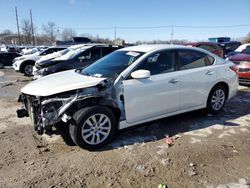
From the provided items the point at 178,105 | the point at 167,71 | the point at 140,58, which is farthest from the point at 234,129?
the point at 140,58

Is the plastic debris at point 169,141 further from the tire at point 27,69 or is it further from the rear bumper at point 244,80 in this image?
the tire at point 27,69

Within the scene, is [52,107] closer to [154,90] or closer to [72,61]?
[154,90]

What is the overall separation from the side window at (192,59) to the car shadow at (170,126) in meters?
1.15

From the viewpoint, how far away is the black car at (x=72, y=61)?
9.60m

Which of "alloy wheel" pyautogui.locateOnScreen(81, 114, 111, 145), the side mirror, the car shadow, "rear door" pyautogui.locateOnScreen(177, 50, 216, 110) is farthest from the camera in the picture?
"rear door" pyautogui.locateOnScreen(177, 50, 216, 110)

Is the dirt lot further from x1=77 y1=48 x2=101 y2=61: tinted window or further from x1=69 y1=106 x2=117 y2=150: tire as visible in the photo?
x1=77 y1=48 x2=101 y2=61: tinted window

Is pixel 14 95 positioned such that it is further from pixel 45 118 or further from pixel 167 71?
pixel 167 71

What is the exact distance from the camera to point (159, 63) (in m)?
4.95

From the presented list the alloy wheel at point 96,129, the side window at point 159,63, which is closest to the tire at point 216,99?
the side window at point 159,63

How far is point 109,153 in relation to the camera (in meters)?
4.16

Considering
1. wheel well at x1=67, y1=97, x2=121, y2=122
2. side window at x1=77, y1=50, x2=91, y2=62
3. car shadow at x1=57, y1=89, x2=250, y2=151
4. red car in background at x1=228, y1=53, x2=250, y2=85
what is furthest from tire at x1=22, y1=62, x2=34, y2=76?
wheel well at x1=67, y1=97, x2=121, y2=122

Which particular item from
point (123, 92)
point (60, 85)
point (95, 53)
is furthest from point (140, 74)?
point (95, 53)

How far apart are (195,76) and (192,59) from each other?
14.8 inches

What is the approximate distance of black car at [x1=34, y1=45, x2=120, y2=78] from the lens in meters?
9.60
